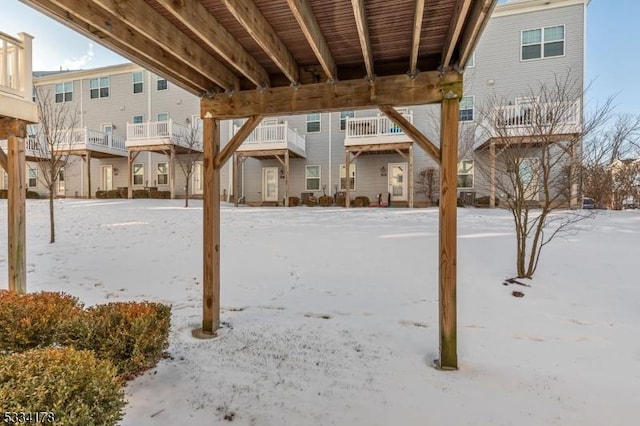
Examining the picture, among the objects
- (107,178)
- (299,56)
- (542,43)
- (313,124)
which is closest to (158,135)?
(107,178)

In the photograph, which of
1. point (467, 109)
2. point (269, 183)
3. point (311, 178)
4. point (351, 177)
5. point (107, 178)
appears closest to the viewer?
point (467, 109)

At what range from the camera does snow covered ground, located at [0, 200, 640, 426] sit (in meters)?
2.38

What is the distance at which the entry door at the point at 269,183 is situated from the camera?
17094 mm

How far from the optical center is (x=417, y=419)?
2.25m

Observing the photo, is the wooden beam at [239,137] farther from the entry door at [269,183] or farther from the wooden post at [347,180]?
the entry door at [269,183]

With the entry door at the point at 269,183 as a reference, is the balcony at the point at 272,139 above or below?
above

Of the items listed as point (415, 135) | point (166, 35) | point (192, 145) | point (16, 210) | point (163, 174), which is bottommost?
point (16, 210)

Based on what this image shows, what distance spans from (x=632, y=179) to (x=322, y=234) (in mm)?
13248

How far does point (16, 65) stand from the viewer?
4156mm

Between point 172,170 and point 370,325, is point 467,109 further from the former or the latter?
point 172,170

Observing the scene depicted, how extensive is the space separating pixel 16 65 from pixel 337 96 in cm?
412

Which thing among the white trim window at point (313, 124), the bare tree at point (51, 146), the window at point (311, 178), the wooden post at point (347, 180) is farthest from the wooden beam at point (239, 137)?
the white trim window at point (313, 124)

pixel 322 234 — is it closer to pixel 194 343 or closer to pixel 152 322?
pixel 194 343

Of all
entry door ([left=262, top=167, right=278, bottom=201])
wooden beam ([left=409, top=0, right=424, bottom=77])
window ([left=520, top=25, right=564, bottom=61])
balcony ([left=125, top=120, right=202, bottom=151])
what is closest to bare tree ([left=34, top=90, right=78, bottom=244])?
balcony ([left=125, top=120, right=202, bottom=151])
